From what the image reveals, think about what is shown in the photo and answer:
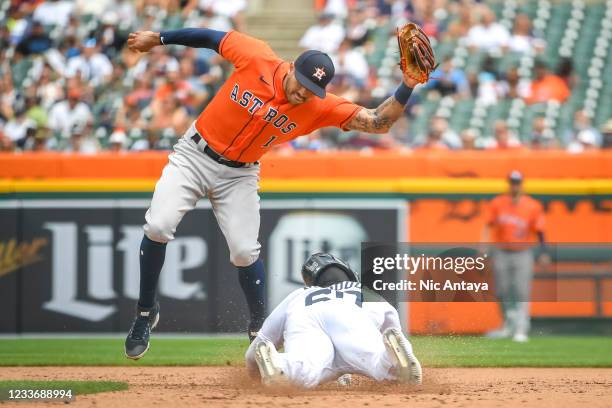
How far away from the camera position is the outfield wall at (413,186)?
11320 millimetres

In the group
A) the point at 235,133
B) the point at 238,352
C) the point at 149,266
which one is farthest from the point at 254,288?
the point at 238,352

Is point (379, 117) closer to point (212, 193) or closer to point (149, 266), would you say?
point (212, 193)

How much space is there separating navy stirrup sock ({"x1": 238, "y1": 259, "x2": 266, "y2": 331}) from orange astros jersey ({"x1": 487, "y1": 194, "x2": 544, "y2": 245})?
457cm

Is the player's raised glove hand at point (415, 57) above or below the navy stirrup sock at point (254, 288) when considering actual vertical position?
above

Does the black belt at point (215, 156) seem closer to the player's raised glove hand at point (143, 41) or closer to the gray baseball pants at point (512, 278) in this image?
the player's raised glove hand at point (143, 41)

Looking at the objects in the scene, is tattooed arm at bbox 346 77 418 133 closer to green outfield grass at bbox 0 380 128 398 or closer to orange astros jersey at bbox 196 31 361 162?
orange astros jersey at bbox 196 31 361 162

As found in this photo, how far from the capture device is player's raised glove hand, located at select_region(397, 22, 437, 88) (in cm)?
664

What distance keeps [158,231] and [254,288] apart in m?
0.80

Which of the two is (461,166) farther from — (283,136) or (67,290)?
(283,136)

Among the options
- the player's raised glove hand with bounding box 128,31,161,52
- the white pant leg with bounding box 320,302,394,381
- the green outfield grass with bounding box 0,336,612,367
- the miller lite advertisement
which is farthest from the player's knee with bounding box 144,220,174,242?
the miller lite advertisement

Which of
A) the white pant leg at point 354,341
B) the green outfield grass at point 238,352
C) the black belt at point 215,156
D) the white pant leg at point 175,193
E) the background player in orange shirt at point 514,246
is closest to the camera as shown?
the white pant leg at point 354,341

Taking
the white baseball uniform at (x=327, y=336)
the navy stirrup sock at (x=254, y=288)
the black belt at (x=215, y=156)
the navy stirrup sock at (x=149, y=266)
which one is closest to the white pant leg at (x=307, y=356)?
the white baseball uniform at (x=327, y=336)

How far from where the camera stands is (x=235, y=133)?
696 centimetres

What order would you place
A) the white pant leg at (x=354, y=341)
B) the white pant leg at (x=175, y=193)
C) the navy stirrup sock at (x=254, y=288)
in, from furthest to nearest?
1. the navy stirrup sock at (x=254, y=288)
2. the white pant leg at (x=175, y=193)
3. the white pant leg at (x=354, y=341)
